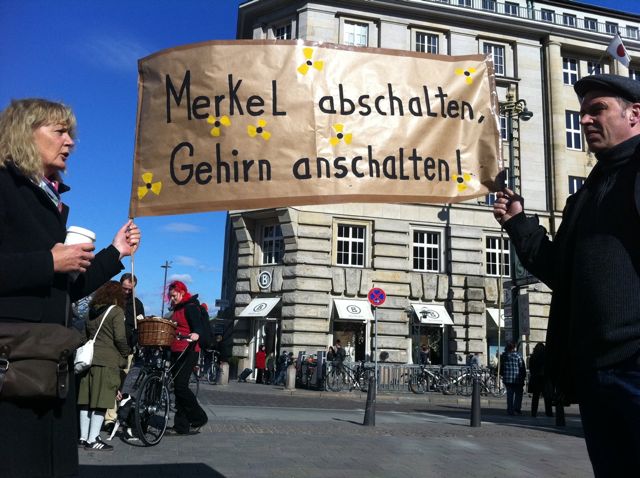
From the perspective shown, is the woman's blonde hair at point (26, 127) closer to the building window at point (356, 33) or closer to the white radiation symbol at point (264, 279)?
the white radiation symbol at point (264, 279)

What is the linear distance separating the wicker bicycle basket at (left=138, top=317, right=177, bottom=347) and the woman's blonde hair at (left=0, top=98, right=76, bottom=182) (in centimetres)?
476

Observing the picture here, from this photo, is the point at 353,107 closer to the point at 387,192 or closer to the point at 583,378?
the point at 387,192

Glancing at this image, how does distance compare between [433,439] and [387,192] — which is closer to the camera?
[387,192]

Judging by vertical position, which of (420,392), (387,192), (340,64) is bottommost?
(420,392)

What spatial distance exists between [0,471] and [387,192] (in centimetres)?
264

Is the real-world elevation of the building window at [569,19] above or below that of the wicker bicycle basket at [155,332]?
above

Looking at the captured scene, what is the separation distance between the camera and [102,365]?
7.71 meters

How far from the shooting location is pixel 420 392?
23.3 metres

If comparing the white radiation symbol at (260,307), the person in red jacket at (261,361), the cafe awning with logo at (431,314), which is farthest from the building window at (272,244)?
the cafe awning with logo at (431,314)

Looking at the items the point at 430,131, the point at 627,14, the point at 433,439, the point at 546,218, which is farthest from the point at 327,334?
the point at 627,14

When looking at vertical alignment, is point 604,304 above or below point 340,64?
below

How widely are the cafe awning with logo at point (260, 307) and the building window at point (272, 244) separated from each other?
1.91 m

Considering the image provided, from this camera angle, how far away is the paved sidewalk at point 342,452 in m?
6.35

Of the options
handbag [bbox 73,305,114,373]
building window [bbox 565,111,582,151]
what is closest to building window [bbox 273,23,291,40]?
building window [bbox 565,111,582,151]
